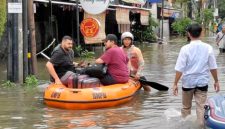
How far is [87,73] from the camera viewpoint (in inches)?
428

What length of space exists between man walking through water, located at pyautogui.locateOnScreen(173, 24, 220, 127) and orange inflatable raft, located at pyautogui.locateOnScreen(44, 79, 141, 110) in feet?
8.35

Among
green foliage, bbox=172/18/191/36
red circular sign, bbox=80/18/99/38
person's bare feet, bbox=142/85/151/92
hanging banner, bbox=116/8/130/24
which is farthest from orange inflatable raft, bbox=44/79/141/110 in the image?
green foliage, bbox=172/18/191/36

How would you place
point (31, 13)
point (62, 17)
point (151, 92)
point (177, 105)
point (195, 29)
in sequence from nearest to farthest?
point (195, 29) < point (177, 105) < point (151, 92) < point (31, 13) < point (62, 17)

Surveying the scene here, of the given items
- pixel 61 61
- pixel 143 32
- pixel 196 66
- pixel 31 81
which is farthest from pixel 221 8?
pixel 196 66

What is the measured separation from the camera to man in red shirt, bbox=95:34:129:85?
10.8 m

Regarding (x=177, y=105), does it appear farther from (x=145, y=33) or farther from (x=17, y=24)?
(x=145, y=33)

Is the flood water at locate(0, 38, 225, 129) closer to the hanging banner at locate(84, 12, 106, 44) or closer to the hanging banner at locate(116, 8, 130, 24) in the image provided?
the hanging banner at locate(84, 12, 106, 44)

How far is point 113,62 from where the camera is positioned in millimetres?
10961

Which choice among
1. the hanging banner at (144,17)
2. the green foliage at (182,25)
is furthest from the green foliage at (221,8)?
the hanging banner at (144,17)

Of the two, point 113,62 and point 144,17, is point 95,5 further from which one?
point 144,17

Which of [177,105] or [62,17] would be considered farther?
[62,17]

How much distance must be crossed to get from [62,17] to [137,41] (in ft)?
36.8

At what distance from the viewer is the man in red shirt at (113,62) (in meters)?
10.8

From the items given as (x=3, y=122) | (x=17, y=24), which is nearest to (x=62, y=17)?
(x=17, y=24)
